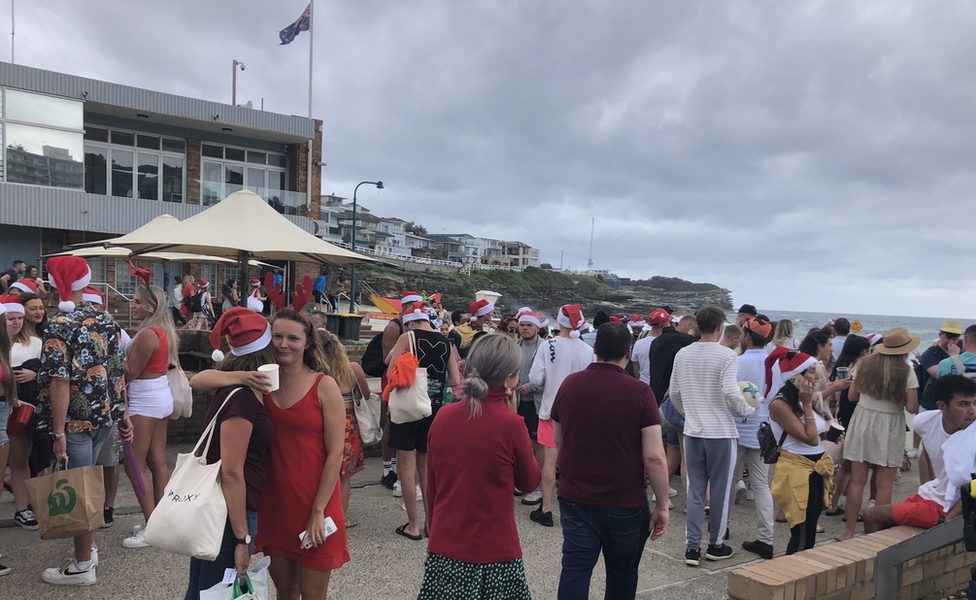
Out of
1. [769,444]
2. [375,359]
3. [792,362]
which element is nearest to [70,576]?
[375,359]

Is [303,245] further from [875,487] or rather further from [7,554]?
[875,487]

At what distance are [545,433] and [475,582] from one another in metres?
3.19

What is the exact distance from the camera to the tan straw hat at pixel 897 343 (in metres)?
4.92

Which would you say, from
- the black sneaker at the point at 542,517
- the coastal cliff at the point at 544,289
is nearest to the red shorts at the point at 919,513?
the black sneaker at the point at 542,517

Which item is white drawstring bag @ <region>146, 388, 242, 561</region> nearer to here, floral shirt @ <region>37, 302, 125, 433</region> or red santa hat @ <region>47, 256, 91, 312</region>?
floral shirt @ <region>37, 302, 125, 433</region>

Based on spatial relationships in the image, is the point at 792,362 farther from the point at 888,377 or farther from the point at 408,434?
the point at 408,434

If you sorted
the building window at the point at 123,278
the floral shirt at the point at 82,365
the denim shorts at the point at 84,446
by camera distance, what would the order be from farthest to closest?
the building window at the point at 123,278, the denim shorts at the point at 84,446, the floral shirt at the point at 82,365

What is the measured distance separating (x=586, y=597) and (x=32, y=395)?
427 centimetres

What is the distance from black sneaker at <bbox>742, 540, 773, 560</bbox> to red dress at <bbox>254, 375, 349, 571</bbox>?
355cm

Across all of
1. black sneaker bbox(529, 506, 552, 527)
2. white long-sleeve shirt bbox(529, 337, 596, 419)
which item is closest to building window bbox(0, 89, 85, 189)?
white long-sleeve shirt bbox(529, 337, 596, 419)

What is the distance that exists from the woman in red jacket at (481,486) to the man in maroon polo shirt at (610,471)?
56cm

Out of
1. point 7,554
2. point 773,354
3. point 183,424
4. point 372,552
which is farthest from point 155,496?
point 773,354

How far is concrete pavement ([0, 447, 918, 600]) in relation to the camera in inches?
153

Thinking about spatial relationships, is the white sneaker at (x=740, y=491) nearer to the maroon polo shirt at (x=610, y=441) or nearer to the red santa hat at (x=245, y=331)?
the maroon polo shirt at (x=610, y=441)
